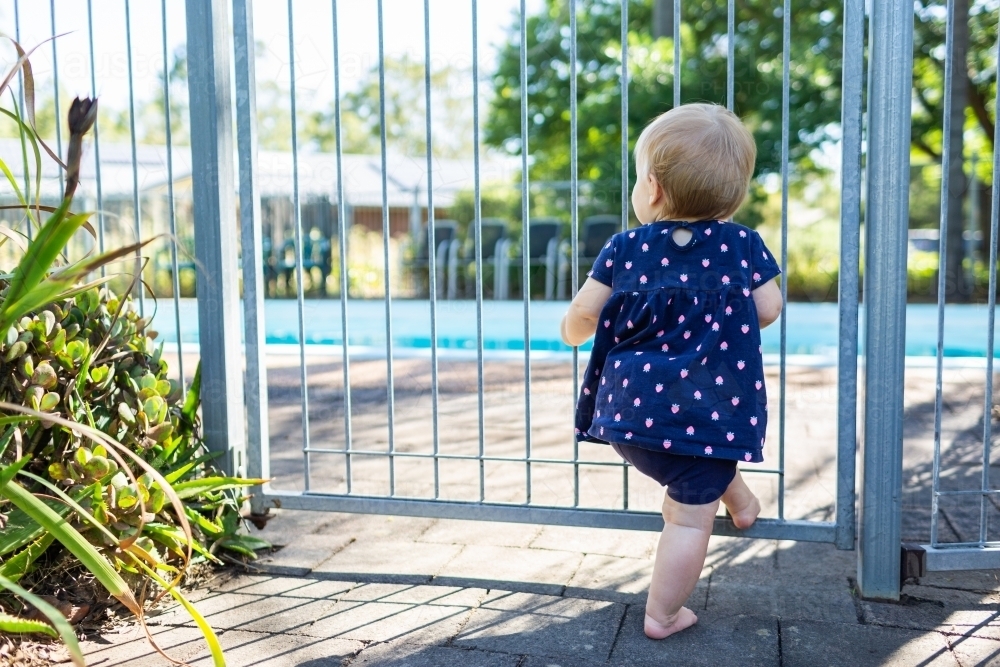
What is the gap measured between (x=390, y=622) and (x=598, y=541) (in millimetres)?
771

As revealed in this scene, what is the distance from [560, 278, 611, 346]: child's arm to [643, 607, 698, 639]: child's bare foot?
624 mm

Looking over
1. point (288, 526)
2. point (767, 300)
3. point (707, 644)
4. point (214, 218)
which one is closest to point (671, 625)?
point (707, 644)

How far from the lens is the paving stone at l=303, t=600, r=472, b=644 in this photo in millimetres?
1835

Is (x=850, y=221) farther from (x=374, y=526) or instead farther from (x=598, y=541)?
(x=374, y=526)

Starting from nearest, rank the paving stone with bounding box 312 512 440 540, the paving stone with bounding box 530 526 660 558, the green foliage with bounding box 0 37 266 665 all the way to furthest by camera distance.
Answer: the green foliage with bounding box 0 37 266 665, the paving stone with bounding box 530 526 660 558, the paving stone with bounding box 312 512 440 540

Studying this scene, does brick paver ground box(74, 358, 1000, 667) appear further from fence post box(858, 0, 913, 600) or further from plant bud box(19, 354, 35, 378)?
plant bud box(19, 354, 35, 378)

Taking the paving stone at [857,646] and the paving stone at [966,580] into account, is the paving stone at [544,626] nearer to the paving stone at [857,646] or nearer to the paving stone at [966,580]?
the paving stone at [857,646]

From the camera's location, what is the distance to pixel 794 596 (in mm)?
2037

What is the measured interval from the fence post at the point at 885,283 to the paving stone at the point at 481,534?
0.92m

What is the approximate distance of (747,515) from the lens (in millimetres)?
2047

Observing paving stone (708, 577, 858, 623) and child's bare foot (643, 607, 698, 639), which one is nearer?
child's bare foot (643, 607, 698, 639)

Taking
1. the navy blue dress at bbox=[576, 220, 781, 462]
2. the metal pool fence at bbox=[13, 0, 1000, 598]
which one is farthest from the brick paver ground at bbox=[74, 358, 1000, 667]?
the navy blue dress at bbox=[576, 220, 781, 462]

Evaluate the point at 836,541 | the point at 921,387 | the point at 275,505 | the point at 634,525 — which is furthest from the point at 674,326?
the point at 921,387

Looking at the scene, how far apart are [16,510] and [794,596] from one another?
5.65 ft
